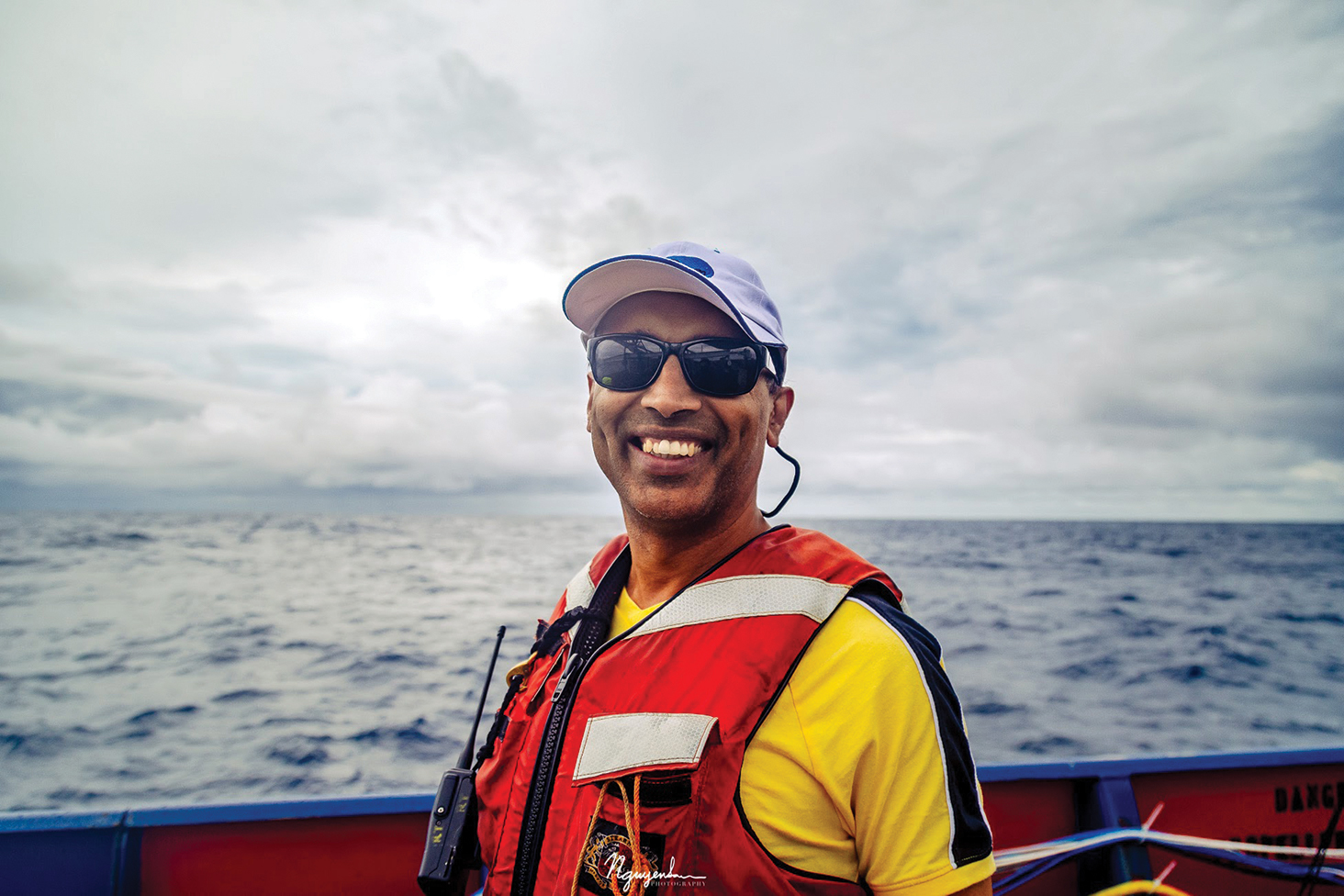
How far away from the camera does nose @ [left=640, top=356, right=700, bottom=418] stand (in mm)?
1533

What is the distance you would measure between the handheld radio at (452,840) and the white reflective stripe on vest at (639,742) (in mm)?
345

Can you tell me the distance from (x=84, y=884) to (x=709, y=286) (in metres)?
3.42

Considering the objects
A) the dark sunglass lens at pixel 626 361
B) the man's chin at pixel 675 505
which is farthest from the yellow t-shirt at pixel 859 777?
the dark sunglass lens at pixel 626 361

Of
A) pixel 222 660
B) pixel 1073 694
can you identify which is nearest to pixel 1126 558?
pixel 1073 694

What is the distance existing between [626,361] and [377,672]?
885 cm

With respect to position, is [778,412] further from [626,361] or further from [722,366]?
[626,361]

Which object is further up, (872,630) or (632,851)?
(872,630)

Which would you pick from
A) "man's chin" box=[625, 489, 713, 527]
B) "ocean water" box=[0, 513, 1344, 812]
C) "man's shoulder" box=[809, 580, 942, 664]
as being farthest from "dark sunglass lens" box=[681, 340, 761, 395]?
"ocean water" box=[0, 513, 1344, 812]

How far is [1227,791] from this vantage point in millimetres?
3238

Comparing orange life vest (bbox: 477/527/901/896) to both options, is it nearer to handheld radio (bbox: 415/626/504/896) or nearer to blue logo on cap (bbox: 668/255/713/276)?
handheld radio (bbox: 415/626/504/896)

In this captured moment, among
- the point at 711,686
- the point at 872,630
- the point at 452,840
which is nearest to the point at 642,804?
the point at 711,686

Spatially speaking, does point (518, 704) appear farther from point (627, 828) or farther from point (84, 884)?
point (84, 884)

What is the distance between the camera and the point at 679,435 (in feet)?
5.12

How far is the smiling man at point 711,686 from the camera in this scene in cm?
115
